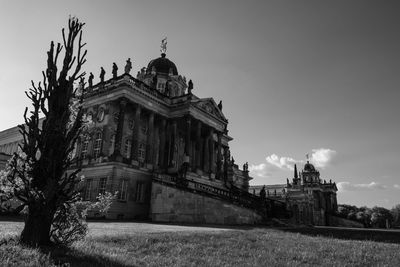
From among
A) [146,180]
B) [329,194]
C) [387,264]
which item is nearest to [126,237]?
[387,264]

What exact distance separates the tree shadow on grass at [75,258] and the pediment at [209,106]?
3439 cm

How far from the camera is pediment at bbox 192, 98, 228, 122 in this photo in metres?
42.8

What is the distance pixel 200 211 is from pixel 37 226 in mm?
21052

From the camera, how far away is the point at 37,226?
808 cm

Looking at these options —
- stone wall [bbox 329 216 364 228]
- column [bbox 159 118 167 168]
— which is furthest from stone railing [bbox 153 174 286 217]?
stone wall [bbox 329 216 364 228]

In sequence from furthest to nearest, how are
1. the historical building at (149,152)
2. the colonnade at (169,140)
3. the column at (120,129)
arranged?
the colonnade at (169,140) → the column at (120,129) → the historical building at (149,152)

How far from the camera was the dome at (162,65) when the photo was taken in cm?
5443

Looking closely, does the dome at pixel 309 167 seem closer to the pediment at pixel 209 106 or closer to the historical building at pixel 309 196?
the historical building at pixel 309 196

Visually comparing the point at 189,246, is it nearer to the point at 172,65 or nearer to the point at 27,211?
the point at 27,211

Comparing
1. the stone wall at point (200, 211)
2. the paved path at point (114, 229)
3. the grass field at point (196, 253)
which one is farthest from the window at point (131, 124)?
the grass field at point (196, 253)

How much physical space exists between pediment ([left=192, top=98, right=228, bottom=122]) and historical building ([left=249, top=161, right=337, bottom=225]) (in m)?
32.4

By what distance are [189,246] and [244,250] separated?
191 cm

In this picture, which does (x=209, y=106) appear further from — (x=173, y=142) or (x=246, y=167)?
(x=246, y=167)

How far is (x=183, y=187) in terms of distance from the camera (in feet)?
96.8
